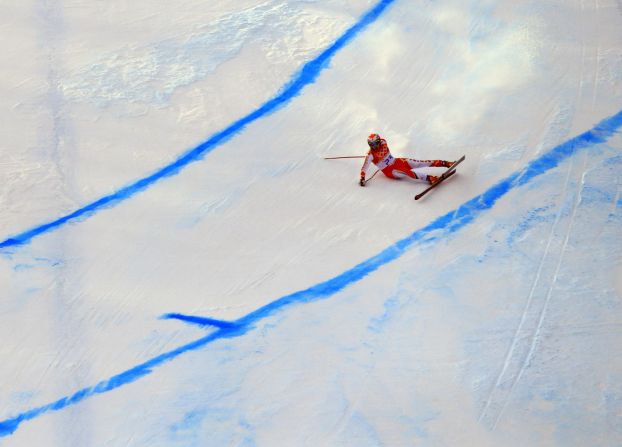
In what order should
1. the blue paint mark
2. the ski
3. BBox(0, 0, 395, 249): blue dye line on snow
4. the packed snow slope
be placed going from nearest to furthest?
the packed snow slope < the blue paint mark < BBox(0, 0, 395, 249): blue dye line on snow < the ski

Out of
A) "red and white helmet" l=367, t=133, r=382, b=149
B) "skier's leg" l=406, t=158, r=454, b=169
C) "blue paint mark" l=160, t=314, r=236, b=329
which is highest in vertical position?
"red and white helmet" l=367, t=133, r=382, b=149

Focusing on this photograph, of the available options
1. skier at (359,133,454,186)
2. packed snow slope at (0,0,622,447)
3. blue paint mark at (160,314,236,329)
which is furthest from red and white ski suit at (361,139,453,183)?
blue paint mark at (160,314,236,329)

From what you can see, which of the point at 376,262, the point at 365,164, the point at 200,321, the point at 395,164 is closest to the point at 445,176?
the point at 395,164

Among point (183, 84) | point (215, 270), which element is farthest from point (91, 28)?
point (215, 270)

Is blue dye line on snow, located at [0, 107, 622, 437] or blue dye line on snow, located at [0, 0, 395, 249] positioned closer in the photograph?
blue dye line on snow, located at [0, 107, 622, 437]

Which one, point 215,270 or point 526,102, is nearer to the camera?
point 215,270

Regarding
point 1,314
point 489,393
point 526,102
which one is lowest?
point 489,393

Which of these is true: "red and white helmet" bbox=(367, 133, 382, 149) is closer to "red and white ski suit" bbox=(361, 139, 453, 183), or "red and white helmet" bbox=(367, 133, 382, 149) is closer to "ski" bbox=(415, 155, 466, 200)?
"red and white ski suit" bbox=(361, 139, 453, 183)

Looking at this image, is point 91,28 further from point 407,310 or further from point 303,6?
point 407,310
